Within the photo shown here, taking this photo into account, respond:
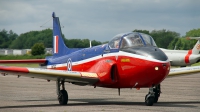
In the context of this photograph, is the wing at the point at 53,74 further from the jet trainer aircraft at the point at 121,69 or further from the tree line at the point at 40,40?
the tree line at the point at 40,40

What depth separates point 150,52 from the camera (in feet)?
51.0

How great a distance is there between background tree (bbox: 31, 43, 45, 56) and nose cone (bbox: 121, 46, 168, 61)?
71316 mm

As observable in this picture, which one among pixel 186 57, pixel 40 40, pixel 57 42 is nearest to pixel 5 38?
pixel 40 40

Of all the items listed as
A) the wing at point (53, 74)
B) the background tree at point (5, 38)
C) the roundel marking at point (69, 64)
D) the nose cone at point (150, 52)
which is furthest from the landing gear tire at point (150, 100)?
the background tree at point (5, 38)

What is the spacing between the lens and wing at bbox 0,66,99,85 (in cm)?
1588

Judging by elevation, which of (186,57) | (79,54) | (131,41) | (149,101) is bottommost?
(149,101)

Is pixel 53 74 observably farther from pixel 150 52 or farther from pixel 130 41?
pixel 150 52

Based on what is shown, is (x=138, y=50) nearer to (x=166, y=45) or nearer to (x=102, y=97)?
(x=102, y=97)

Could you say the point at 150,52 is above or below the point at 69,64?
above

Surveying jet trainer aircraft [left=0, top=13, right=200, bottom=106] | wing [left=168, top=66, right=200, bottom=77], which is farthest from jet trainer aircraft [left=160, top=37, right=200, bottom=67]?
jet trainer aircraft [left=0, top=13, right=200, bottom=106]

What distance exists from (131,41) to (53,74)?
283 cm

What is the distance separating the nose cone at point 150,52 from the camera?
15327 mm

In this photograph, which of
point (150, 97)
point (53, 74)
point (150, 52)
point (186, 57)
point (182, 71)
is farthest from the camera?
point (186, 57)

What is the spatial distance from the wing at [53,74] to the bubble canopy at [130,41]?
132cm
